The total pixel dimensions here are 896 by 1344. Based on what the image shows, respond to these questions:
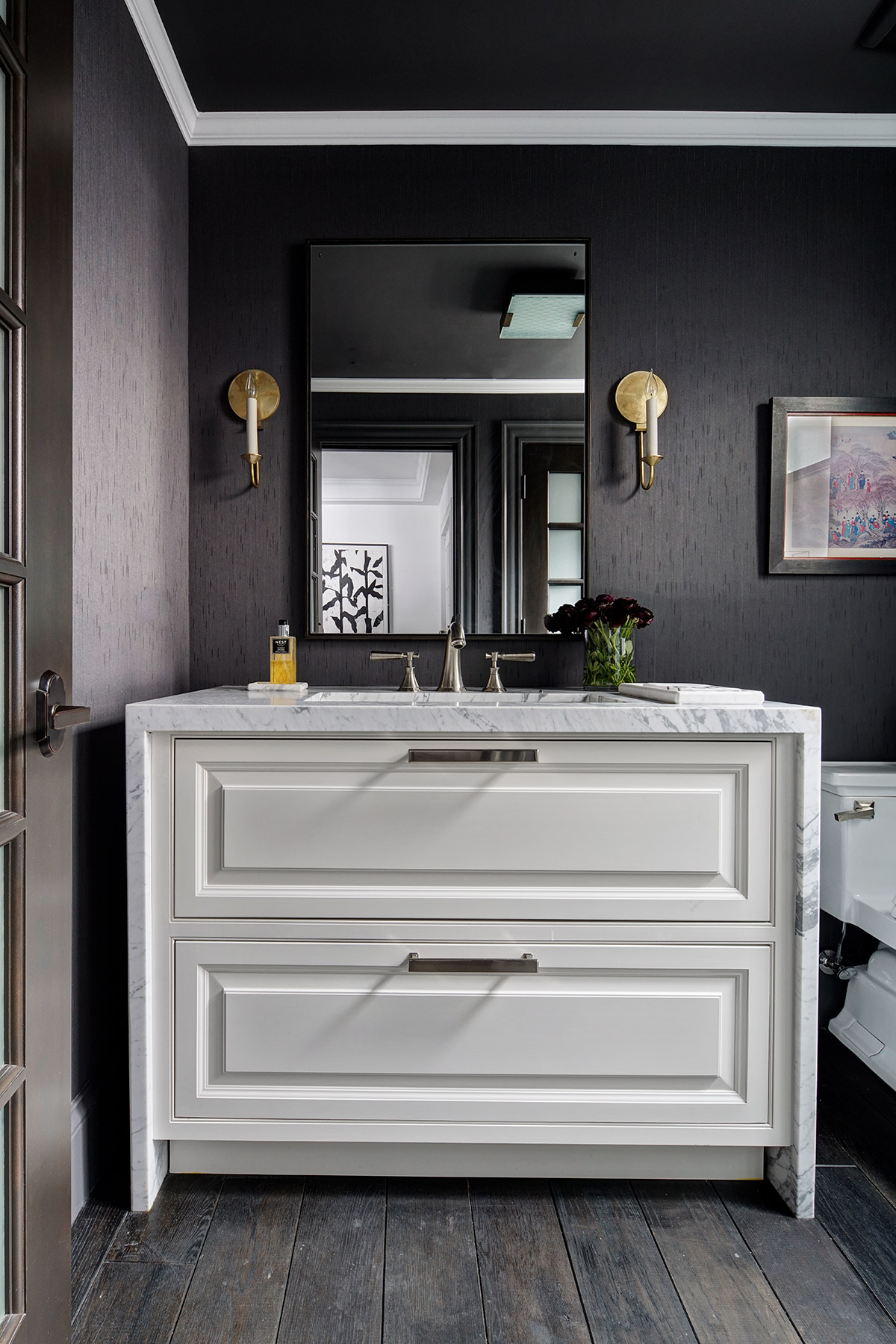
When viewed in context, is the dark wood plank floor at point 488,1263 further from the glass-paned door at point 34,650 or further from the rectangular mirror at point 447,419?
the rectangular mirror at point 447,419

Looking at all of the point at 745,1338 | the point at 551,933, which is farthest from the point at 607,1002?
the point at 745,1338

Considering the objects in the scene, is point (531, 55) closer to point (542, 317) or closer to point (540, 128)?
point (540, 128)

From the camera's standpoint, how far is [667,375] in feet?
6.64

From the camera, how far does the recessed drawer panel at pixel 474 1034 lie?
4.64 feet

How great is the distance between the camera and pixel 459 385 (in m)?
1.98

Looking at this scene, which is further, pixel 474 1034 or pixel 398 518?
pixel 398 518

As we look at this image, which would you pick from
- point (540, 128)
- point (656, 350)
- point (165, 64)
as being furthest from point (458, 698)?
point (165, 64)

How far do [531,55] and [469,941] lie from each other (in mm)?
1930

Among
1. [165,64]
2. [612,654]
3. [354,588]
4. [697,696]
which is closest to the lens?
[697,696]

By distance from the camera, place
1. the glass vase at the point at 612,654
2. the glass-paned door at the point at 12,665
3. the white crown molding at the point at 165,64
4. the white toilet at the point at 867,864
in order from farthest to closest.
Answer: the glass vase at the point at 612,654 → the white toilet at the point at 867,864 → the white crown molding at the point at 165,64 → the glass-paned door at the point at 12,665

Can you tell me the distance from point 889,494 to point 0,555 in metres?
2.03

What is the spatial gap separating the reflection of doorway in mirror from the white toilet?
40.8 inches

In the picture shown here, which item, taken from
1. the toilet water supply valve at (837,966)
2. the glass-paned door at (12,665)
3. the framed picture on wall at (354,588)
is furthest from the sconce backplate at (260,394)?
the toilet water supply valve at (837,966)

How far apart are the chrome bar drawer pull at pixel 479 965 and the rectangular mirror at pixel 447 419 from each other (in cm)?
89
